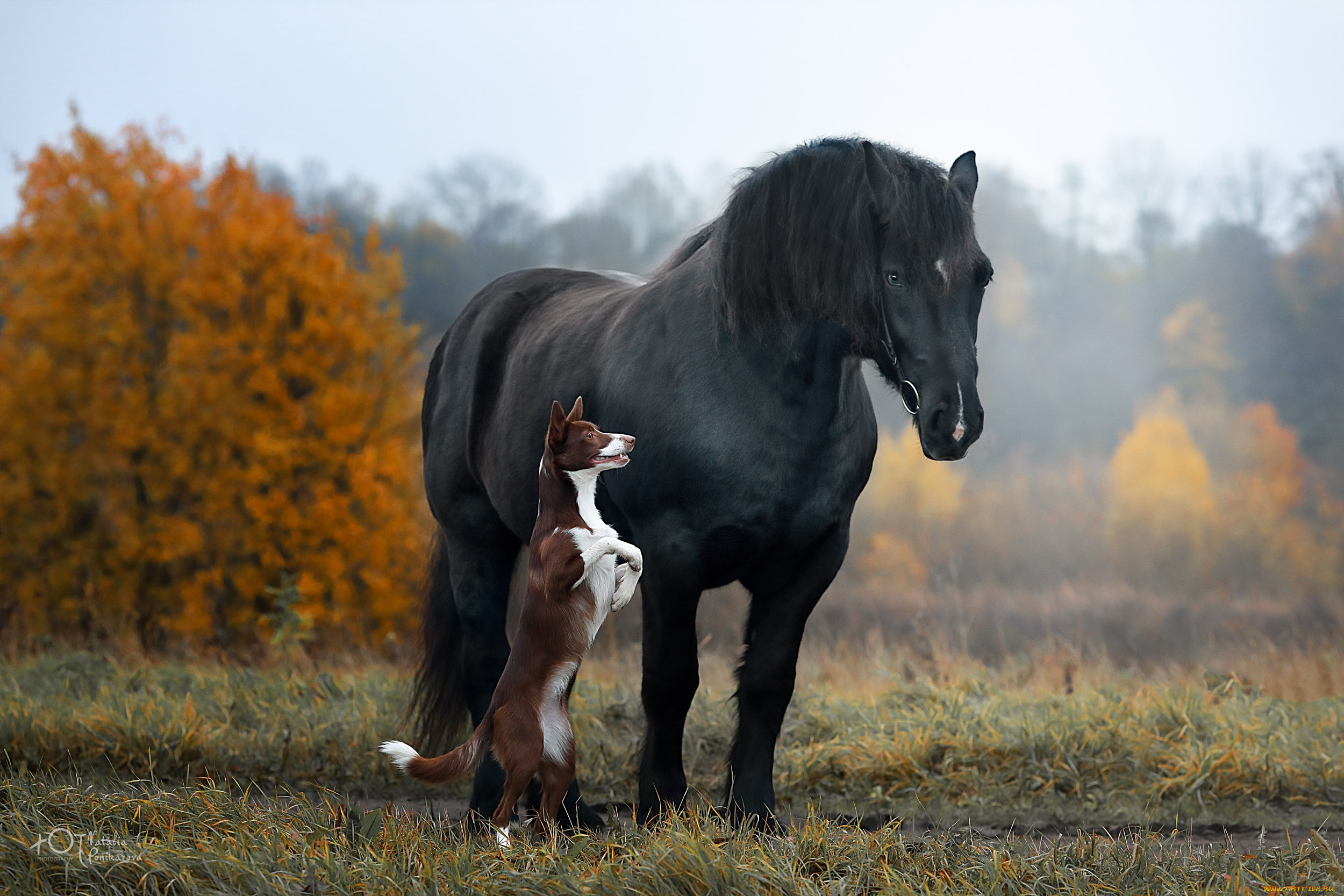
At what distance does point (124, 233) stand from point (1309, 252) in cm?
3202

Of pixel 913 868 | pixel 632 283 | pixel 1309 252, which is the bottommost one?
pixel 913 868

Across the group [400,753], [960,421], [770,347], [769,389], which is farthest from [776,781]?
[960,421]

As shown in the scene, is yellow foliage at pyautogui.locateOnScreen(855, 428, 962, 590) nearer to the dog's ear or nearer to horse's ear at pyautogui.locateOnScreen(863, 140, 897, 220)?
horse's ear at pyautogui.locateOnScreen(863, 140, 897, 220)

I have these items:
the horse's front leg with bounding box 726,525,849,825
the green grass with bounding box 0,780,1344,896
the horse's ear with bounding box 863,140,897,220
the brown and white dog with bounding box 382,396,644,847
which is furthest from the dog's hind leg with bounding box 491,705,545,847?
the horse's ear with bounding box 863,140,897,220

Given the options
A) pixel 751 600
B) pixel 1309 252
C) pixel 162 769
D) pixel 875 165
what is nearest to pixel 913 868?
pixel 751 600

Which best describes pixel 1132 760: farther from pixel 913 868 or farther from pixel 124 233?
pixel 124 233

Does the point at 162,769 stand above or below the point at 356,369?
below

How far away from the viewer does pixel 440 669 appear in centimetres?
542

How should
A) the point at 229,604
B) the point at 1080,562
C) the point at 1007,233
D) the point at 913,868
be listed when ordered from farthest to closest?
1. the point at 1007,233
2. the point at 1080,562
3. the point at 229,604
4. the point at 913,868

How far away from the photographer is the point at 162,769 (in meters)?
5.62

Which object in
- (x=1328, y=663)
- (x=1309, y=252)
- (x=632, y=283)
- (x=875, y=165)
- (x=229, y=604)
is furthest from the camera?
(x=1309, y=252)

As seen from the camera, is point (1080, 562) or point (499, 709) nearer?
point (499, 709)

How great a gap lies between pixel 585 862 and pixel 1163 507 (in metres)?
35.2

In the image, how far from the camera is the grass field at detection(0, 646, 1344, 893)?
10.4 ft
